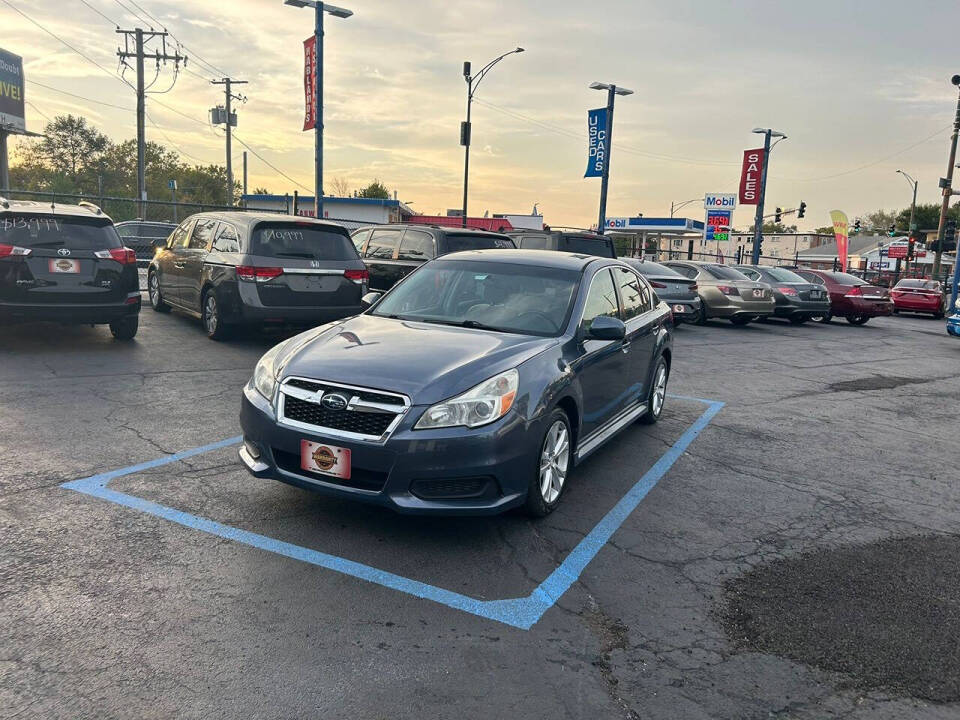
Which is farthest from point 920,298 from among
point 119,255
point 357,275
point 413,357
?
point 413,357

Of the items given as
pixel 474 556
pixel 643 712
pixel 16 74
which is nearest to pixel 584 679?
pixel 643 712

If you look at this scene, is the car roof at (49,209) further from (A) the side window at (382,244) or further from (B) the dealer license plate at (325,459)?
(B) the dealer license plate at (325,459)

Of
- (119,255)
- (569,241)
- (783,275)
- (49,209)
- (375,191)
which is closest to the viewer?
(49,209)

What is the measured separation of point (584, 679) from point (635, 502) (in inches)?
85.6

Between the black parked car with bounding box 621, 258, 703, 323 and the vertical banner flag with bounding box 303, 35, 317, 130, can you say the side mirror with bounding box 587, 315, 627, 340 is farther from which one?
the vertical banner flag with bounding box 303, 35, 317, 130

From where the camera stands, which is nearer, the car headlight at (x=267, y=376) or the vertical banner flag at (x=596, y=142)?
the car headlight at (x=267, y=376)

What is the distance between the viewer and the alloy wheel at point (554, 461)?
4414mm

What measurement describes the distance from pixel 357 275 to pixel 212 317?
211 cm

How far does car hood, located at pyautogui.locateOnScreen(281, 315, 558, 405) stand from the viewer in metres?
3.99

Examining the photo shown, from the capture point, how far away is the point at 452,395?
12.9 feet

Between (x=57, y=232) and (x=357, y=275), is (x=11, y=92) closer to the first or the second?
(x=57, y=232)

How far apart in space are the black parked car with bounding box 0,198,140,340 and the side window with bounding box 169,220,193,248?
1965mm

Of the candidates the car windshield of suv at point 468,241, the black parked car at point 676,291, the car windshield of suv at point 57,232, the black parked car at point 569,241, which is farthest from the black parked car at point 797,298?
the car windshield of suv at point 57,232

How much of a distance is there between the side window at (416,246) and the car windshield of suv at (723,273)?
28.3 feet
